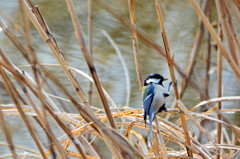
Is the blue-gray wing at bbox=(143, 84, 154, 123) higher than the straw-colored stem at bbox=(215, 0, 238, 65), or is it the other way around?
the straw-colored stem at bbox=(215, 0, 238, 65)

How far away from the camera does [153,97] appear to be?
133cm

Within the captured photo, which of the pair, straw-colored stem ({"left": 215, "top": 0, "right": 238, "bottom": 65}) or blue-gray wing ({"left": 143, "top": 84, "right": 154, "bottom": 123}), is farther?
blue-gray wing ({"left": 143, "top": 84, "right": 154, "bottom": 123})

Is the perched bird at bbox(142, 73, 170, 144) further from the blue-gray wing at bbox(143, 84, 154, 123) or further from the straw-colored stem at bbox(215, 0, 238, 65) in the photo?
the straw-colored stem at bbox(215, 0, 238, 65)

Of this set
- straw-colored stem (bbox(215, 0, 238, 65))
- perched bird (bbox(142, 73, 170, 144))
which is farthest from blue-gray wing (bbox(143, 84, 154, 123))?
straw-colored stem (bbox(215, 0, 238, 65))

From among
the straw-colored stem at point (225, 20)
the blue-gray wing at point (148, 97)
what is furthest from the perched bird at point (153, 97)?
the straw-colored stem at point (225, 20)

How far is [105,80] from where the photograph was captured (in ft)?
8.75

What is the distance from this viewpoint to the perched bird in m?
1.21

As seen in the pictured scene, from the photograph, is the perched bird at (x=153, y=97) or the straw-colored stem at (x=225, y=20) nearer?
the straw-colored stem at (x=225, y=20)

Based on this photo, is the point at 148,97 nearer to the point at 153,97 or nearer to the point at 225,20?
the point at 153,97

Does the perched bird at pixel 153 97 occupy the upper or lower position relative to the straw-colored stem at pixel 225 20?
lower

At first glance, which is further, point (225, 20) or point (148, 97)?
point (148, 97)

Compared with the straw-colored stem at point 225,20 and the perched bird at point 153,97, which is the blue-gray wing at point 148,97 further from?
the straw-colored stem at point 225,20

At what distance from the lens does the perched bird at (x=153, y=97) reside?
121 centimetres

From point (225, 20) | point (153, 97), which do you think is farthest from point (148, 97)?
point (225, 20)
